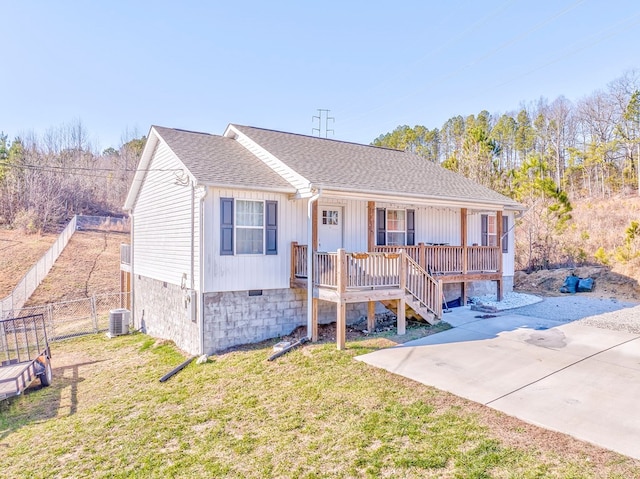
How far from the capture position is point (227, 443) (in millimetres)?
5125

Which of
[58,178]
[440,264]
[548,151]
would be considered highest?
[548,151]

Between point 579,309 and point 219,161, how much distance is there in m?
11.3

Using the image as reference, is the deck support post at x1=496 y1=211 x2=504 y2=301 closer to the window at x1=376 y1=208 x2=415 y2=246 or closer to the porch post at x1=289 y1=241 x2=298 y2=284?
the window at x1=376 y1=208 x2=415 y2=246

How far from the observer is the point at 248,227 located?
30.6 ft

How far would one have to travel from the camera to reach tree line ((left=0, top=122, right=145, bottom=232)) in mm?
29641

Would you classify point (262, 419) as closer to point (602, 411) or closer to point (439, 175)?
point (602, 411)

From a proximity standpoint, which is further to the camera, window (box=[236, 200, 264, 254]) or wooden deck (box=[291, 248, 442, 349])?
window (box=[236, 200, 264, 254])

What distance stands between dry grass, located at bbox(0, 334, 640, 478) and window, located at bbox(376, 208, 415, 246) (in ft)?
13.6

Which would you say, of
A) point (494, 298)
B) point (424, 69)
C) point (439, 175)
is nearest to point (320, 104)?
point (424, 69)

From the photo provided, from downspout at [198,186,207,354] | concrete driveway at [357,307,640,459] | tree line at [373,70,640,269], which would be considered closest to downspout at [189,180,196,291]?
downspout at [198,186,207,354]

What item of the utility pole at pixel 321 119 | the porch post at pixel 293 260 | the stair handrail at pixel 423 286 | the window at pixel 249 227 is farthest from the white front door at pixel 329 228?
the utility pole at pixel 321 119

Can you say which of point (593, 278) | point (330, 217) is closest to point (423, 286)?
point (330, 217)

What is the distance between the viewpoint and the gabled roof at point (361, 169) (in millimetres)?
10125

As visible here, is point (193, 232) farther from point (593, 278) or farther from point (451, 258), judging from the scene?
point (593, 278)
